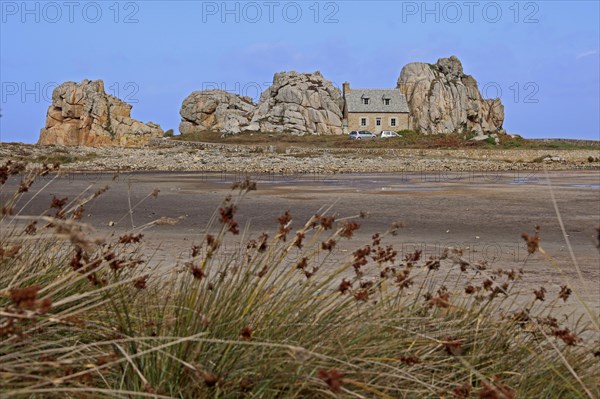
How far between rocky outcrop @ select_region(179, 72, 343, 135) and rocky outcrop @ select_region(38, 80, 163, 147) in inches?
347

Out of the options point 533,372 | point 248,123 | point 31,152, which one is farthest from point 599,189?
point 248,123

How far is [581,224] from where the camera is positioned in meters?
14.4

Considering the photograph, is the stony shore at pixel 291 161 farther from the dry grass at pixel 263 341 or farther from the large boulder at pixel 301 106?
the large boulder at pixel 301 106

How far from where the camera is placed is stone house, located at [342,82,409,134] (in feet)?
289

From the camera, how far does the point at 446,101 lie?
93.2 m

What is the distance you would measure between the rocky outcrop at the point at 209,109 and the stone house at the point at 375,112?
11.6 m

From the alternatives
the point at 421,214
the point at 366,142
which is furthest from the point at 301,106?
the point at 421,214

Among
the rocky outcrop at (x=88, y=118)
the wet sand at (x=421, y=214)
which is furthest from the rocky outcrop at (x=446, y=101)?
the wet sand at (x=421, y=214)

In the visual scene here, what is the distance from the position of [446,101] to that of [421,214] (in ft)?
261

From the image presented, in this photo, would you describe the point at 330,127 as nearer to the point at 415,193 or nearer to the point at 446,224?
the point at 415,193

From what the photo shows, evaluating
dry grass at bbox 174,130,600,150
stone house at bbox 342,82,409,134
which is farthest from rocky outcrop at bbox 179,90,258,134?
dry grass at bbox 174,130,600,150

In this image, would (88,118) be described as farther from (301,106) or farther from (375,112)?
(375,112)

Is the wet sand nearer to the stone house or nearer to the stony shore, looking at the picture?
the stony shore

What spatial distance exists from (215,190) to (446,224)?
1010 centimetres
